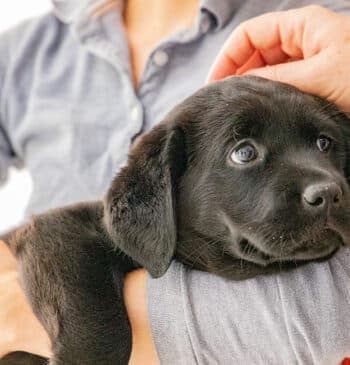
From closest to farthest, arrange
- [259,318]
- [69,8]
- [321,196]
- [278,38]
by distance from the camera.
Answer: [321,196] → [259,318] → [278,38] → [69,8]

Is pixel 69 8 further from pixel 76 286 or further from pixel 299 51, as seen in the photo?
pixel 76 286

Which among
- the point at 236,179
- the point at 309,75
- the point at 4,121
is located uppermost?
the point at 309,75

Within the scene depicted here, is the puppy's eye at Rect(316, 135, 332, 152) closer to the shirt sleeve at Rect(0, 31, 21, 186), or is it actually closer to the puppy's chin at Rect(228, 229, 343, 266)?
the puppy's chin at Rect(228, 229, 343, 266)

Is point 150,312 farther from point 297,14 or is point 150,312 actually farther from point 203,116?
point 297,14

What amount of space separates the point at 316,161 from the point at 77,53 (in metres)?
1.19

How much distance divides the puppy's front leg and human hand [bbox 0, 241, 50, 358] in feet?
0.23

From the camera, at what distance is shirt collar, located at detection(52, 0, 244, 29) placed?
1.84m

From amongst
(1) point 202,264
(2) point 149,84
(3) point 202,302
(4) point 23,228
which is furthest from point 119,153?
(3) point 202,302

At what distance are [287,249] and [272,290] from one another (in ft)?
0.46

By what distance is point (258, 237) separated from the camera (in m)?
1.19

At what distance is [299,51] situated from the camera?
5.14 feet

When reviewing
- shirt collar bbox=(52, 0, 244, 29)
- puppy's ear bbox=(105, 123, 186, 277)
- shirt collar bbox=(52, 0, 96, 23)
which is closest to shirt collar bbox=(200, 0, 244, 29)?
shirt collar bbox=(52, 0, 244, 29)

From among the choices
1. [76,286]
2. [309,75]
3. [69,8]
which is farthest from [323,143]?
[69,8]

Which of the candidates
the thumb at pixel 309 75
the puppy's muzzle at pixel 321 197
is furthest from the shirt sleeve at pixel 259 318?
the thumb at pixel 309 75
